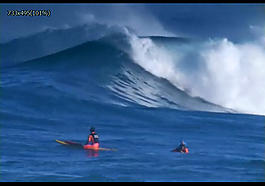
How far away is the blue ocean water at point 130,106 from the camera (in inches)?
531

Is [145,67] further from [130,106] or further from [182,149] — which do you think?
[182,149]

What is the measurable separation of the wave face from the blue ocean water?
6cm

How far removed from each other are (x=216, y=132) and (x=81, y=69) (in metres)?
10.2

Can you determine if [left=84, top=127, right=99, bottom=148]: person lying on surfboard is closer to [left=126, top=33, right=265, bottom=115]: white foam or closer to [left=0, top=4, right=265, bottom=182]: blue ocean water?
[left=0, top=4, right=265, bottom=182]: blue ocean water

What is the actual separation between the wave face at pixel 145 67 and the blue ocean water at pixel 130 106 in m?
0.06

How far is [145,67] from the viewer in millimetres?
28516

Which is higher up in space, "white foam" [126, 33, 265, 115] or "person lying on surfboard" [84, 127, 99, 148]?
"white foam" [126, 33, 265, 115]

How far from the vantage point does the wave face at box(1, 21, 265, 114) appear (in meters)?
25.3

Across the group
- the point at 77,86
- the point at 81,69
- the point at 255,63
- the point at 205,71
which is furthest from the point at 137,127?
the point at 255,63

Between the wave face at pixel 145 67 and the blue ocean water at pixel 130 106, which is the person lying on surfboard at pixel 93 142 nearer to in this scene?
the blue ocean water at pixel 130 106

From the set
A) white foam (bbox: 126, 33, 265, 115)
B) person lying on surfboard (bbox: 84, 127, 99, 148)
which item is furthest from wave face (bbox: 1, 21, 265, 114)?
person lying on surfboard (bbox: 84, 127, 99, 148)

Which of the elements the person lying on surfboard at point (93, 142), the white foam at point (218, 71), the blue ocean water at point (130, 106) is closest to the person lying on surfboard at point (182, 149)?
the blue ocean water at point (130, 106)

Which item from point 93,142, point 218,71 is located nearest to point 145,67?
point 218,71

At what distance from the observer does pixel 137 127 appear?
1948 centimetres
